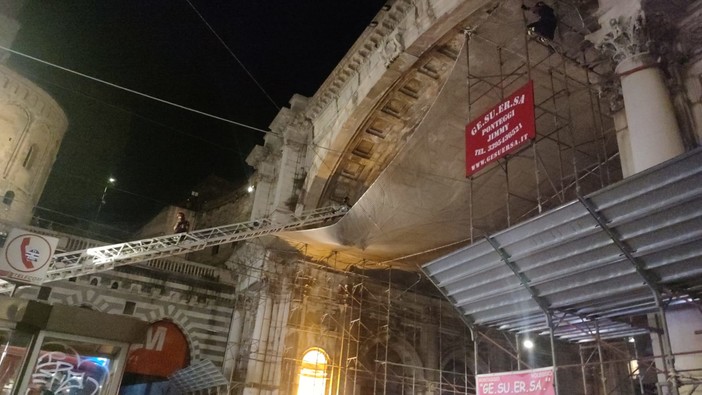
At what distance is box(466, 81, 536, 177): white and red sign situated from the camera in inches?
377

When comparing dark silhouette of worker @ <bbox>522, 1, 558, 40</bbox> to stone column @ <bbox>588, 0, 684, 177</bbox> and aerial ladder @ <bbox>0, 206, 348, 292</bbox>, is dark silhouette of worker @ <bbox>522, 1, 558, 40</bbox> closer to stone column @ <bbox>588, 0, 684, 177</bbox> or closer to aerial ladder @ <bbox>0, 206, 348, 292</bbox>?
stone column @ <bbox>588, 0, 684, 177</bbox>

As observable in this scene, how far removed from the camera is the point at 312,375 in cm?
1750

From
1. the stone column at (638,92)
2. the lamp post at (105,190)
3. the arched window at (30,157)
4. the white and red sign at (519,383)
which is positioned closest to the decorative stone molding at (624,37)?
the stone column at (638,92)

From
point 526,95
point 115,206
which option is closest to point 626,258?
point 526,95

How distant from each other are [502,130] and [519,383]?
4.94 metres

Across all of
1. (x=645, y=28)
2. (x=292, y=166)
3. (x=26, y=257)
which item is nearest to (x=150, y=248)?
(x=26, y=257)

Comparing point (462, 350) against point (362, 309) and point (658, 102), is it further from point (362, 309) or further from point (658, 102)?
point (658, 102)

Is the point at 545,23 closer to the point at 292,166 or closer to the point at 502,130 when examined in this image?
the point at 502,130

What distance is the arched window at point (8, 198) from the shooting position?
2584cm

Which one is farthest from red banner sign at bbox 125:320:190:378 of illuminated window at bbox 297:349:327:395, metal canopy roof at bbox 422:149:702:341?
metal canopy roof at bbox 422:149:702:341

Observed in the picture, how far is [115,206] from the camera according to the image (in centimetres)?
3481

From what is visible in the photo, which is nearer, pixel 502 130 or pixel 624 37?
pixel 624 37

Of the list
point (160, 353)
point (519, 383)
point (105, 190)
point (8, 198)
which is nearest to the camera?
point (519, 383)

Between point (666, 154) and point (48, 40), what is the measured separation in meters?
31.8
